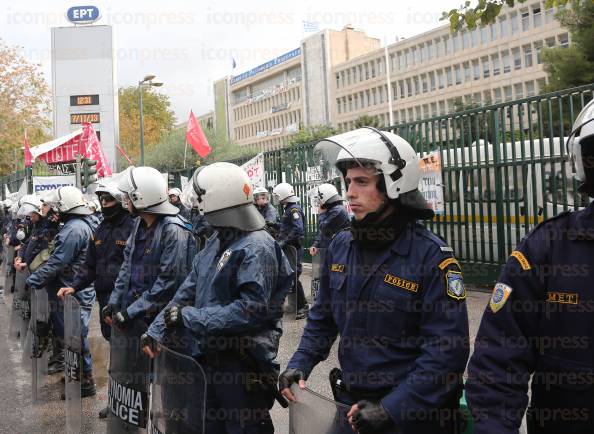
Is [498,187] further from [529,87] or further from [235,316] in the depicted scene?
[529,87]

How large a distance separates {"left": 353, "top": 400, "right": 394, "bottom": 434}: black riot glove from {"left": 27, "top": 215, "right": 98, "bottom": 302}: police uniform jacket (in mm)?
4435

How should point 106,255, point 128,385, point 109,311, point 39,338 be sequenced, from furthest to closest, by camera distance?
point 39,338, point 106,255, point 109,311, point 128,385

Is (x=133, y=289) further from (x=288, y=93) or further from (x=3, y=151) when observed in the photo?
(x=288, y=93)

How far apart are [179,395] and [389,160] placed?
1371mm

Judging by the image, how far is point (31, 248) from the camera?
27.0ft

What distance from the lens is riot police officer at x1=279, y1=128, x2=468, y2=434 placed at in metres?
2.35

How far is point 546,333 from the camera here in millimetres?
2053

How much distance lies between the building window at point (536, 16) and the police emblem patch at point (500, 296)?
6307cm

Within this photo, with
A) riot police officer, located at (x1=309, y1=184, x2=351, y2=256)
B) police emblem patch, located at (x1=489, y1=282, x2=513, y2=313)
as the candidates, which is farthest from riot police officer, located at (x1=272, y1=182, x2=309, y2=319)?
police emblem patch, located at (x1=489, y1=282, x2=513, y2=313)

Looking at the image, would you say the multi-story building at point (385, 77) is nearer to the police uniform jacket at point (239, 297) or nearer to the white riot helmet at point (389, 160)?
the police uniform jacket at point (239, 297)

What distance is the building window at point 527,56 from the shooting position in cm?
6044

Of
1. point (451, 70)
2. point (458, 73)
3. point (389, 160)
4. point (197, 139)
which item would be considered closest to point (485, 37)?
point (458, 73)

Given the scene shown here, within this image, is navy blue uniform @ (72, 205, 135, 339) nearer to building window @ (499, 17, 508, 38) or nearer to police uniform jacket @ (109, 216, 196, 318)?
police uniform jacket @ (109, 216, 196, 318)

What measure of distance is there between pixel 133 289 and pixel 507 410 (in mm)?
3350
